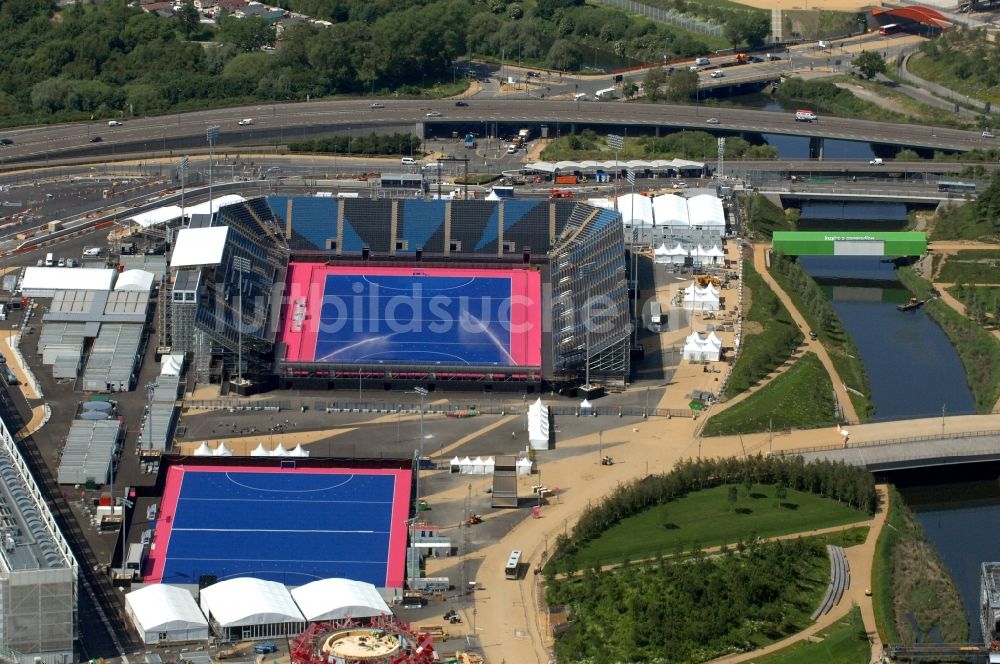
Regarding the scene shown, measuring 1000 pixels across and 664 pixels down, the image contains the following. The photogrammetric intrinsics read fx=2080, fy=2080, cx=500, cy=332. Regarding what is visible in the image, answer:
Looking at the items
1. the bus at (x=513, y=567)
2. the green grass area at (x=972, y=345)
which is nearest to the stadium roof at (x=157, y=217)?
the bus at (x=513, y=567)

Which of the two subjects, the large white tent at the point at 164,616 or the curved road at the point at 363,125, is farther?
the curved road at the point at 363,125

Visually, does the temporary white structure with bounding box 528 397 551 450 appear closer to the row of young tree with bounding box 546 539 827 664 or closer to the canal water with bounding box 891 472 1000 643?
the row of young tree with bounding box 546 539 827 664

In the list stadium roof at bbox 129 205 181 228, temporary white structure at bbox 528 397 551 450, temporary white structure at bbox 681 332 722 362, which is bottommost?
temporary white structure at bbox 528 397 551 450

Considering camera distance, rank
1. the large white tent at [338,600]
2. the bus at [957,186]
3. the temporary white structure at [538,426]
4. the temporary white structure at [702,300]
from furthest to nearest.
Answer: the bus at [957,186] < the temporary white structure at [702,300] < the temporary white structure at [538,426] < the large white tent at [338,600]

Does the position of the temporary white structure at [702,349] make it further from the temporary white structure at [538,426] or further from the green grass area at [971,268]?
the green grass area at [971,268]

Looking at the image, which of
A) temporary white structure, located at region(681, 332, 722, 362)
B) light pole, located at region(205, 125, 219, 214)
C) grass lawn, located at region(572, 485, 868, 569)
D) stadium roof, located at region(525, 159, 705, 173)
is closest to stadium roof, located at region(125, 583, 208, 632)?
grass lawn, located at region(572, 485, 868, 569)

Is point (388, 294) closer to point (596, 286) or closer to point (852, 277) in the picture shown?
point (596, 286)

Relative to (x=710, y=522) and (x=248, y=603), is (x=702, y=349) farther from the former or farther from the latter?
(x=248, y=603)
